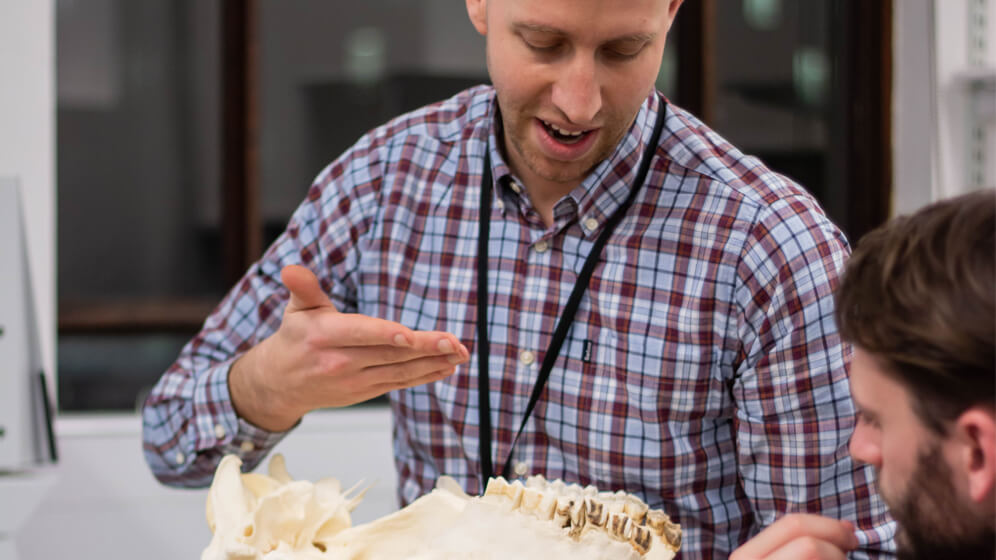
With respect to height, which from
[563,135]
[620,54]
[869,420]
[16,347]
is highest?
[620,54]

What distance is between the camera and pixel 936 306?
772mm

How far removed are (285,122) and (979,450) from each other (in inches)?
113

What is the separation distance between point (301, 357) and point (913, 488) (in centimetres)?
69

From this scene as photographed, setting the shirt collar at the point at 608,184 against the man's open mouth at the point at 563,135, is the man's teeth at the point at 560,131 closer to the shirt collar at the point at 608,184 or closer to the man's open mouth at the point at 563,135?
the man's open mouth at the point at 563,135

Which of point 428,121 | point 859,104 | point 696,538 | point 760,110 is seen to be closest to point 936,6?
point 859,104

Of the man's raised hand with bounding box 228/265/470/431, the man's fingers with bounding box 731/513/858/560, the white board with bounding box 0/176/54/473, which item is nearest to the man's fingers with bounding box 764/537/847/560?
the man's fingers with bounding box 731/513/858/560

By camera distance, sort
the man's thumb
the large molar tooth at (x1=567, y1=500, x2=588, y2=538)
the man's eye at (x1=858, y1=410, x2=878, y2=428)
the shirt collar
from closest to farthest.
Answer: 1. the man's eye at (x1=858, y1=410, x2=878, y2=428)
2. the large molar tooth at (x1=567, y1=500, x2=588, y2=538)
3. the man's thumb
4. the shirt collar

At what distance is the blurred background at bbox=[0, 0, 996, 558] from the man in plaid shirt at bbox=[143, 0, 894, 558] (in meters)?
1.37

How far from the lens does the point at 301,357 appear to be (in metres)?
1.15

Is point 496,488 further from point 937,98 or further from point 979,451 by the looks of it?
point 937,98

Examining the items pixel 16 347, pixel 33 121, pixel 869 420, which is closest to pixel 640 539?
pixel 869 420

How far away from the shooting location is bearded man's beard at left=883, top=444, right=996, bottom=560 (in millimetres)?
773

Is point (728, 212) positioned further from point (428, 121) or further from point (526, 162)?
point (428, 121)

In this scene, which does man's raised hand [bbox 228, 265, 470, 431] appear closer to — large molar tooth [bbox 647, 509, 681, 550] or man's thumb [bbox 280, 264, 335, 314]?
man's thumb [bbox 280, 264, 335, 314]
